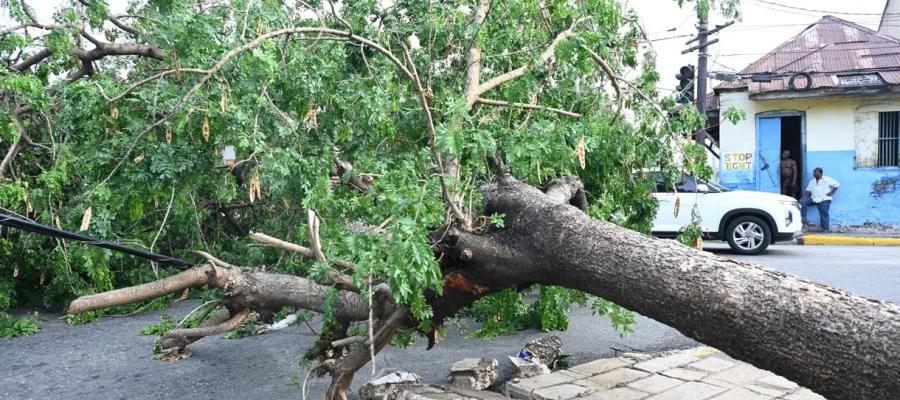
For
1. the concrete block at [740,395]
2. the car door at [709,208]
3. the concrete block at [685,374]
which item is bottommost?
the concrete block at [685,374]

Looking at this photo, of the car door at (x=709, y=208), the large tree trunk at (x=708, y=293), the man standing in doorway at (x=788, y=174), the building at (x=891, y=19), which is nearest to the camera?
the large tree trunk at (x=708, y=293)

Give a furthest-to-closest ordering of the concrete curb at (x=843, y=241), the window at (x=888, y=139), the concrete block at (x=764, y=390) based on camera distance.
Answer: the window at (x=888, y=139) < the concrete curb at (x=843, y=241) < the concrete block at (x=764, y=390)

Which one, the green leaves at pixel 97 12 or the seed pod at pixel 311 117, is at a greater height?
the green leaves at pixel 97 12

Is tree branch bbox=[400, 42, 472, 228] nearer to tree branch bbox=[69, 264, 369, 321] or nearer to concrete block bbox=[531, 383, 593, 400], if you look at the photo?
tree branch bbox=[69, 264, 369, 321]

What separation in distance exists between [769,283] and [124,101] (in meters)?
3.66

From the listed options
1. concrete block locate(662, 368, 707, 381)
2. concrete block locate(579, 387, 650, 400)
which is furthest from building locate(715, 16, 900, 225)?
concrete block locate(579, 387, 650, 400)

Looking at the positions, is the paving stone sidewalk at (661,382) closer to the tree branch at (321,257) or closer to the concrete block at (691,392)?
the concrete block at (691,392)

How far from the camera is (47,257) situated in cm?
737

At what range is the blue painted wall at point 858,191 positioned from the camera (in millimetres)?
14453

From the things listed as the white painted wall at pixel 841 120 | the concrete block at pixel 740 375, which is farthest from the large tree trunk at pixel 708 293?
the white painted wall at pixel 841 120

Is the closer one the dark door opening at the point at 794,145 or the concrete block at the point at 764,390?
the concrete block at the point at 764,390

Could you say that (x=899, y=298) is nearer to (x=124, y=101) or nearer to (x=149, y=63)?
(x=124, y=101)

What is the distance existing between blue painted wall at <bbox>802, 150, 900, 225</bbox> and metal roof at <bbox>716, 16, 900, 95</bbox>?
5.12 ft

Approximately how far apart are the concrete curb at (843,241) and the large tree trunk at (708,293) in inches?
451
